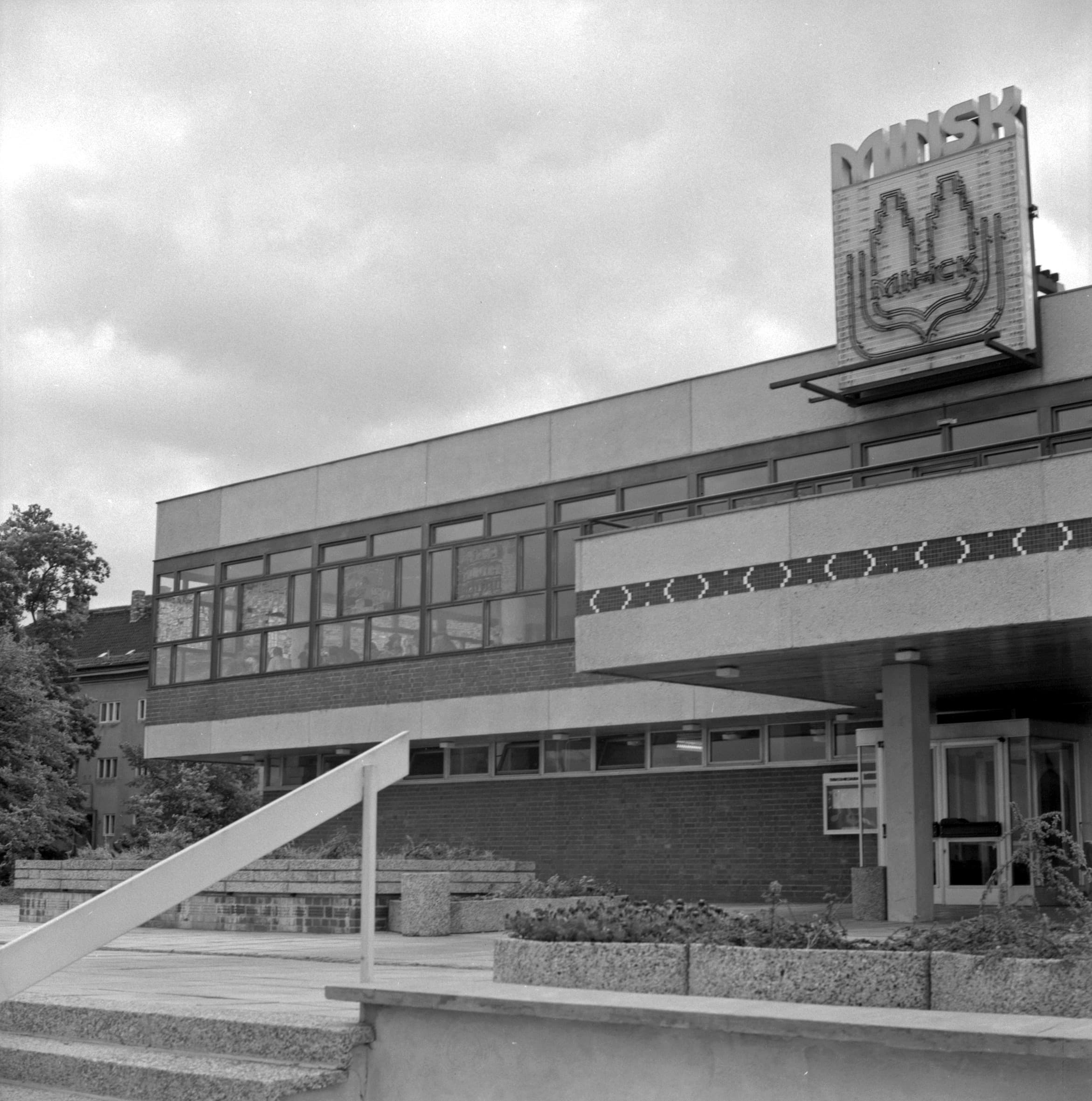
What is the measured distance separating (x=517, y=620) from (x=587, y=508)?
2.31 m

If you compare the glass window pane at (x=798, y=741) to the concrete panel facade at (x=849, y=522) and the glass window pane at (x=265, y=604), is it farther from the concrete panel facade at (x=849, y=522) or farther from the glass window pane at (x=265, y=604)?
the glass window pane at (x=265, y=604)

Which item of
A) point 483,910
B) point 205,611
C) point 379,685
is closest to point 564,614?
point 379,685

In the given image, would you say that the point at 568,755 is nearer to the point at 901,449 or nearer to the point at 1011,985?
the point at 901,449

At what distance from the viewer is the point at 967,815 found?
20.4 m

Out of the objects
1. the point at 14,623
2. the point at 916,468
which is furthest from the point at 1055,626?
the point at 14,623

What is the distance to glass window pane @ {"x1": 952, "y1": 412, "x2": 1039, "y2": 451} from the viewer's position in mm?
20531

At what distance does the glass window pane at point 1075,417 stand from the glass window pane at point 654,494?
20.3ft

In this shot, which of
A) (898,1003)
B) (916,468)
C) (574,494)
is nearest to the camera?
(898,1003)

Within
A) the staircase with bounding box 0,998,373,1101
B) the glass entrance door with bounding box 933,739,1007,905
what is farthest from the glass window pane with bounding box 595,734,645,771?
the staircase with bounding box 0,998,373,1101

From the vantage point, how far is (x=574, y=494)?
84.1 feet

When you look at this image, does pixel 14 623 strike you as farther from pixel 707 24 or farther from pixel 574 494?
pixel 707 24

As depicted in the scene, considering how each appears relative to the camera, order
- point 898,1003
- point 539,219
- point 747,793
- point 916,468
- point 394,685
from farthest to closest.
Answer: point 394,685 → point 747,793 → point 539,219 → point 916,468 → point 898,1003

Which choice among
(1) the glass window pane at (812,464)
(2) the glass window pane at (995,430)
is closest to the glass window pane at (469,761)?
(1) the glass window pane at (812,464)

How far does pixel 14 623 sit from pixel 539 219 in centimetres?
3484
